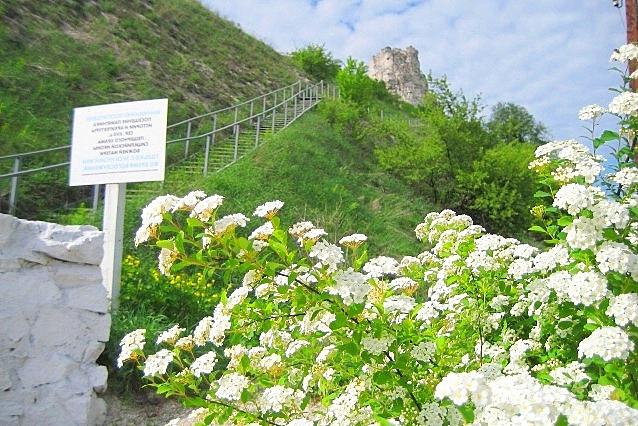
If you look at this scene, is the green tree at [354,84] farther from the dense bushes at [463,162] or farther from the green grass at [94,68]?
the dense bushes at [463,162]

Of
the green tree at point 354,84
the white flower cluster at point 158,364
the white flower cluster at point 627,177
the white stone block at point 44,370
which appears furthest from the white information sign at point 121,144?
the green tree at point 354,84

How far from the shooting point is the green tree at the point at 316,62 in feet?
116

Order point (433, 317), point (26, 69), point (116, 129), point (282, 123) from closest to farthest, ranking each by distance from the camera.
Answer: point (433, 317) → point (116, 129) → point (26, 69) → point (282, 123)

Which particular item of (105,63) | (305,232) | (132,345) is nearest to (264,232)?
(305,232)

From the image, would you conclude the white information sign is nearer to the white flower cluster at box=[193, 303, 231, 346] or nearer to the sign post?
the sign post

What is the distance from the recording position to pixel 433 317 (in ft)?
9.75

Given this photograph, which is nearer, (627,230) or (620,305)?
(620,305)

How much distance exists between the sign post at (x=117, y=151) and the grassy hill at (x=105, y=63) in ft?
13.9

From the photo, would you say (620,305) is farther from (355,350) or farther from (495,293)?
(495,293)

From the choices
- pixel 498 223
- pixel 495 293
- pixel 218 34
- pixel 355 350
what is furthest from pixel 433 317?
pixel 218 34

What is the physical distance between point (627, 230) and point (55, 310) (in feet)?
15.2

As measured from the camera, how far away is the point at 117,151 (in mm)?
6836

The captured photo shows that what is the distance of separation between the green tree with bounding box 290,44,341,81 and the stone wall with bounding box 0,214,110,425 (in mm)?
30192

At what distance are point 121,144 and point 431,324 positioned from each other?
16.4 ft
